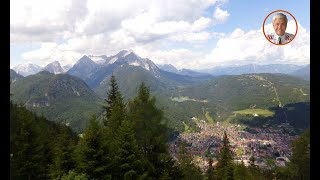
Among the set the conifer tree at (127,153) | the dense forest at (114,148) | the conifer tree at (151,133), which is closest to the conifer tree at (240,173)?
the dense forest at (114,148)

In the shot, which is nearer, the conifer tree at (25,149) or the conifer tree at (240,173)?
the conifer tree at (25,149)

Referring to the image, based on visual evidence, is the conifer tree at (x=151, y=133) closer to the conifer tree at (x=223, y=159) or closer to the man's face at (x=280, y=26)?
the man's face at (x=280, y=26)

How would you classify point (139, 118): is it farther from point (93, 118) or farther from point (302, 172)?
point (302, 172)

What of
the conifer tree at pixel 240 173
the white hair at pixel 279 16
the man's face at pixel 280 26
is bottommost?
the conifer tree at pixel 240 173

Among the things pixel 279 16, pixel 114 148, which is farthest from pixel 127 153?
pixel 279 16

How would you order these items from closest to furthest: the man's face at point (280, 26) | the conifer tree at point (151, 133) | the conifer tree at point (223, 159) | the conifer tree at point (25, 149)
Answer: the man's face at point (280, 26) < the conifer tree at point (151, 133) < the conifer tree at point (25, 149) < the conifer tree at point (223, 159)

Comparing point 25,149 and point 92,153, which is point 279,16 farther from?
point 25,149

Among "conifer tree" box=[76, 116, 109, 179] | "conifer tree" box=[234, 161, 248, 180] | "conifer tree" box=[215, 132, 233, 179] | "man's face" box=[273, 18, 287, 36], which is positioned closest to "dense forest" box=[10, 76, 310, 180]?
"conifer tree" box=[76, 116, 109, 179]

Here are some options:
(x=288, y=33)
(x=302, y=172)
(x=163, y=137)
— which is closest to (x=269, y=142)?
(x=302, y=172)
